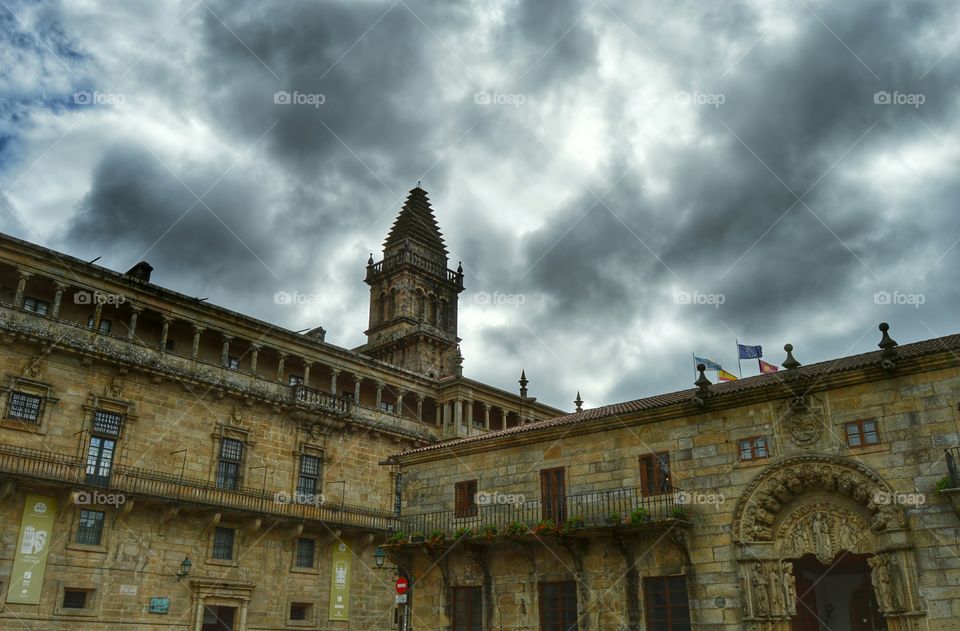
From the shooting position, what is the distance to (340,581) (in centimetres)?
3709

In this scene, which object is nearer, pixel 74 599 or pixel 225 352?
pixel 74 599

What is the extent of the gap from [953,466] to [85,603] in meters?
28.5

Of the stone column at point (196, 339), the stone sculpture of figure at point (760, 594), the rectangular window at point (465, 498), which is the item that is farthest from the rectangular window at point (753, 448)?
the stone column at point (196, 339)

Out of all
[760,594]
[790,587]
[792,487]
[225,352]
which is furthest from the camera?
[225,352]

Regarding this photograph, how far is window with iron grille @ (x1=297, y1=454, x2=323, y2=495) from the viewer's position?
123 feet

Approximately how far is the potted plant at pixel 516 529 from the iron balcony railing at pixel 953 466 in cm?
1081

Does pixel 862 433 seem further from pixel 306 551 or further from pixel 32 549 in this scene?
pixel 32 549

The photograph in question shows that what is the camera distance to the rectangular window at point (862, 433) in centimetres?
1847

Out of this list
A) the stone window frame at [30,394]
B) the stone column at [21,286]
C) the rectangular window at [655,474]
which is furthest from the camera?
the stone column at [21,286]

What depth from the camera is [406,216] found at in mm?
58562
